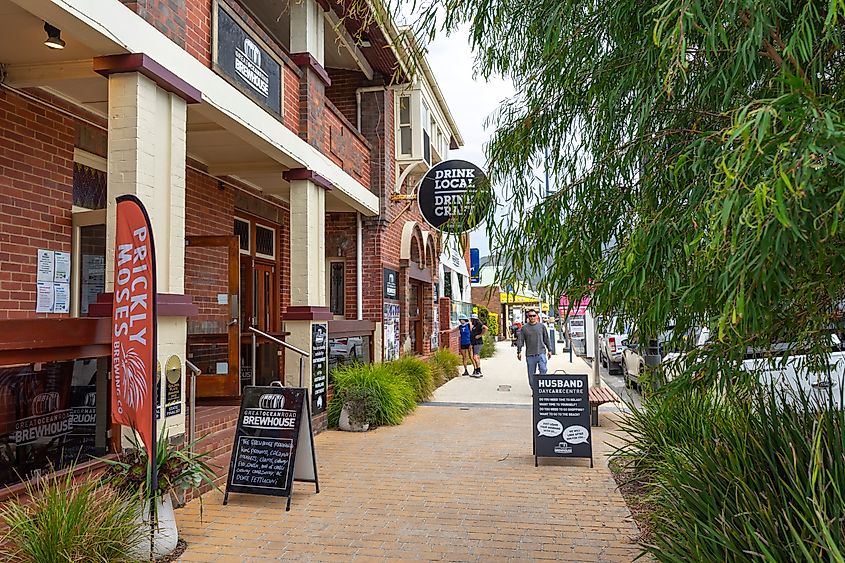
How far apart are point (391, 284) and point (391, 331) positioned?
1.04 metres

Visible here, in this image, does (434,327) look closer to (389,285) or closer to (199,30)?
(389,285)

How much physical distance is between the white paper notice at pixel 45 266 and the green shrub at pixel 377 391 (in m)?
4.55

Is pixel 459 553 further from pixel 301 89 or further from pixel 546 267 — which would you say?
pixel 301 89

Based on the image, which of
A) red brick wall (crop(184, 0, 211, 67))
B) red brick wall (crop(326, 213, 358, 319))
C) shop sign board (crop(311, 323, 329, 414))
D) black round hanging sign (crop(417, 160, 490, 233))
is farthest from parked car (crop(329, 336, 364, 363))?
red brick wall (crop(184, 0, 211, 67))

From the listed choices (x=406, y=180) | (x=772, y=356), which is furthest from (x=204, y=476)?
(x=406, y=180)

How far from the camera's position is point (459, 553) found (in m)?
4.84

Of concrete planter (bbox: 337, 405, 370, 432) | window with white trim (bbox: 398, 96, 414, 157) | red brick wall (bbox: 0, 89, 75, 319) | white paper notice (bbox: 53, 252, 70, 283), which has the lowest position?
concrete planter (bbox: 337, 405, 370, 432)

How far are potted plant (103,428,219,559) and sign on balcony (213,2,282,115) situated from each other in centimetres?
408

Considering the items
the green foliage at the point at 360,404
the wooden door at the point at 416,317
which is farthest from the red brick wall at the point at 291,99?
the wooden door at the point at 416,317

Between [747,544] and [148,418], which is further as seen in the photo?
[148,418]

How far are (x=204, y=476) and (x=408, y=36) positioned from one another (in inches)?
140

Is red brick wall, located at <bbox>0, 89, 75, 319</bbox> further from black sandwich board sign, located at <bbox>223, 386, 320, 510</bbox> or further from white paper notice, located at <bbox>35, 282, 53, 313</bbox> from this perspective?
black sandwich board sign, located at <bbox>223, 386, 320, 510</bbox>

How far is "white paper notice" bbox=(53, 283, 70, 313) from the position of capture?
22.7 ft

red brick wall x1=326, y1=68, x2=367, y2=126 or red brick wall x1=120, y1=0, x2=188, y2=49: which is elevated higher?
red brick wall x1=326, y1=68, x2=367, y2=126
